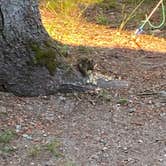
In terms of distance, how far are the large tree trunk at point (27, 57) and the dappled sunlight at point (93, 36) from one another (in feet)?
3.85

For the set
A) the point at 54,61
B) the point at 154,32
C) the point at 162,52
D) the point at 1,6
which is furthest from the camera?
the point at 154,32

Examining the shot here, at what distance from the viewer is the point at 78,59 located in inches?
180

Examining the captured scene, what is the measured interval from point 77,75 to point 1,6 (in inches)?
29.4

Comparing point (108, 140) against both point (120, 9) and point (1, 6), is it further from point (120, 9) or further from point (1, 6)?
point (120, 9)

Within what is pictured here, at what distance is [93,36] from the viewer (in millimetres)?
5633

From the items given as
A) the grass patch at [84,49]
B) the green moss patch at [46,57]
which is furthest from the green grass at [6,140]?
the grass patch at [84,49]

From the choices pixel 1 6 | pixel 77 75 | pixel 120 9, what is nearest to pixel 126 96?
pixel 77 75

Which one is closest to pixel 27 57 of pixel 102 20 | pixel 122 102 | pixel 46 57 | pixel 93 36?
pixel 46 57

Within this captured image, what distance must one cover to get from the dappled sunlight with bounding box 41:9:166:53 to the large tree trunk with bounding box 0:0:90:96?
1174mm

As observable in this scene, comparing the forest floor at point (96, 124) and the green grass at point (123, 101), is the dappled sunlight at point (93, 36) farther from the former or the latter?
the green grass at point (123, 101)

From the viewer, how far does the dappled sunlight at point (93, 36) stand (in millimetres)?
5395

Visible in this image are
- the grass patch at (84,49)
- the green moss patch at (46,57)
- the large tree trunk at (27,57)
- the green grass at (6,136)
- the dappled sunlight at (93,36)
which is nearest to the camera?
the green grass at (6,136)

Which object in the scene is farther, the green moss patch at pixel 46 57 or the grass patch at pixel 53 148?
the green moss patch at pixel 46 57

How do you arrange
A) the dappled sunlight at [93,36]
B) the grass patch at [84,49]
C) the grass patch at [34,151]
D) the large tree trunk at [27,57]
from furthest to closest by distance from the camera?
the dappled sunlight at [93,36]
the grass patch at [84,49]
the large tree trunk at [27,57]
the grass patch at [34,151]
